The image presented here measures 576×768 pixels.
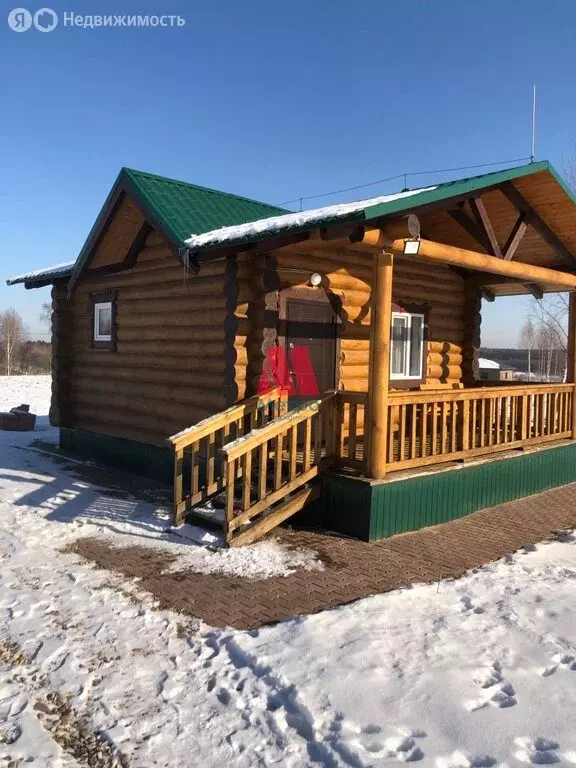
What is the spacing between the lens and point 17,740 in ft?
10.8

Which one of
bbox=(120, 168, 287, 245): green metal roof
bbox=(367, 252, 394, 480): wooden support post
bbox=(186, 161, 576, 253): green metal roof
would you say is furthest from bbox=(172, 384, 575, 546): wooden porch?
bbox=(120, 168, 287, 245): green metal roof

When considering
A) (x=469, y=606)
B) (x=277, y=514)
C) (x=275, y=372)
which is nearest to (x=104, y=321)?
→ (x=275, y=372)

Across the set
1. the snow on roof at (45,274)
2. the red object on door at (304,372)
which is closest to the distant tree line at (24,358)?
the snow on roof at (45,274)

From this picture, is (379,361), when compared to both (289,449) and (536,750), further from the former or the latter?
(536,750)

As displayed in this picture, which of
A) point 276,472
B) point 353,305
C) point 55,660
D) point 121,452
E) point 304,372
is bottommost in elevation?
point 55,660

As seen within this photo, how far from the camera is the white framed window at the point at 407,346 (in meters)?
10.6

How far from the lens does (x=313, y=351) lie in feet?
30.3

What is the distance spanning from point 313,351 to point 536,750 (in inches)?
258

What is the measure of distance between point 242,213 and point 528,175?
4.48m

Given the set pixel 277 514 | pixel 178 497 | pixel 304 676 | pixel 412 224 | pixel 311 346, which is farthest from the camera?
pixel 311 346

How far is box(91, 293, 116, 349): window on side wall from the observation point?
1107cm

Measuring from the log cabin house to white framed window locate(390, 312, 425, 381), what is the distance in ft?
0.11

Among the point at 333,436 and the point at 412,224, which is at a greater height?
the point at 412,224

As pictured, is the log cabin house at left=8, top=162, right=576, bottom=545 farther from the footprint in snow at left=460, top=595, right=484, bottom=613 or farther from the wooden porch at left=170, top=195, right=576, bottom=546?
the footprint in snow at left=460, top=595, right=484, bottom=613
